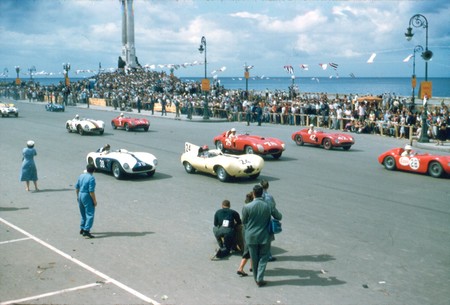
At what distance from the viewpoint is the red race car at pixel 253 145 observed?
21.0 m

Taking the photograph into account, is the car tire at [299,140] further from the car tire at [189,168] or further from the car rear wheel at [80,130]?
the car rear wheel at [80,130]

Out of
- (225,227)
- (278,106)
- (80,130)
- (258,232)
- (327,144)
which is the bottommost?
(225,227)

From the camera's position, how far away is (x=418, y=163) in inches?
721

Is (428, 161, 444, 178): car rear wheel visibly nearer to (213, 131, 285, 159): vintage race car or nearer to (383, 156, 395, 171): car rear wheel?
(383, 156, 395, 171): car rear wheel

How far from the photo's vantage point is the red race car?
2105 centimetres

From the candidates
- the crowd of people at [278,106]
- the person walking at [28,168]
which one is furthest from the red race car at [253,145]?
the crowd of people at [278,106]

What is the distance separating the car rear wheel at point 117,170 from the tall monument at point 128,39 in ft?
226

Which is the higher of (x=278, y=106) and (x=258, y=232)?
(x=278, y=106)

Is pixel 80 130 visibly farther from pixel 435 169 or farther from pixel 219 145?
pixel 435 169

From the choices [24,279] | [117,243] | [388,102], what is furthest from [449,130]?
[24,279]

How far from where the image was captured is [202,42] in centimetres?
4025

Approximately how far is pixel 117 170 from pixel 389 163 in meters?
10.1

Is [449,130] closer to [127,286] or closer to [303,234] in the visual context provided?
[303,234]

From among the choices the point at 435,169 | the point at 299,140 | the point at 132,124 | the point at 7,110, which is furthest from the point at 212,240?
the point at 7,110
